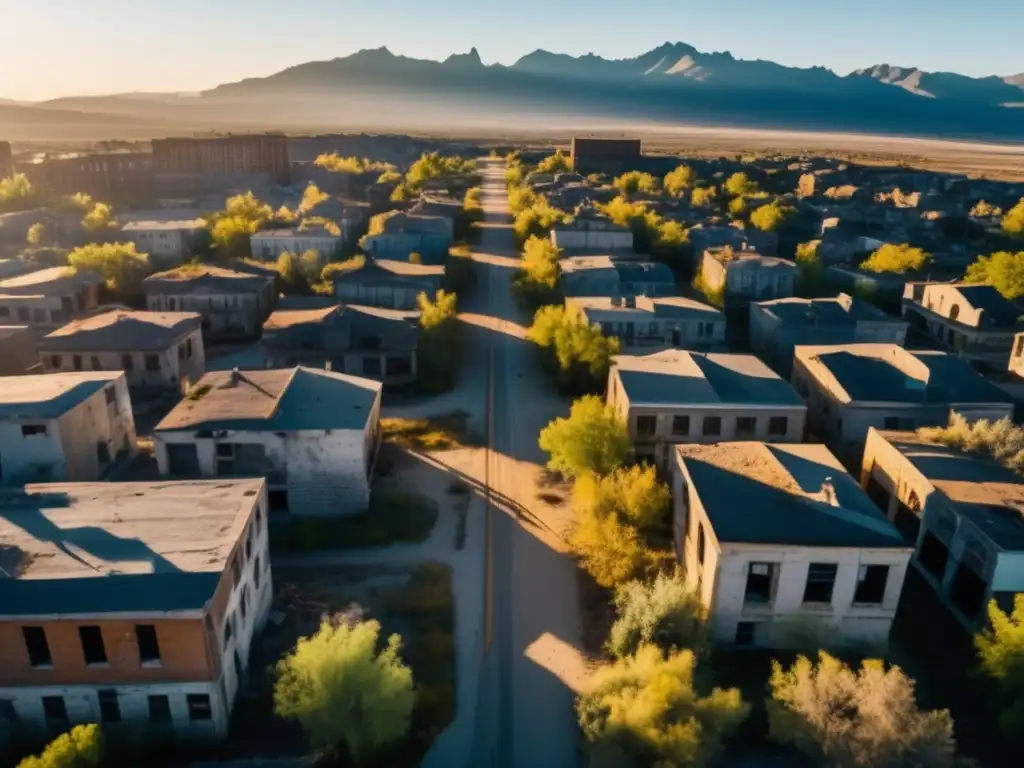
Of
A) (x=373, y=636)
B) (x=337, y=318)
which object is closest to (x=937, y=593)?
(x=373, y=636)

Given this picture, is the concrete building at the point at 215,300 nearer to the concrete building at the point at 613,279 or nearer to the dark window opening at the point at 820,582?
the concrete building at the point at 613,279

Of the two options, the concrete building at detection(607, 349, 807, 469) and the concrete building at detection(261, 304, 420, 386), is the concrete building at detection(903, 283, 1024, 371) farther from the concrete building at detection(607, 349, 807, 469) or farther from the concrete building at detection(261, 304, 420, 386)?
the concrete building at detection(261, 304, 420, 386)

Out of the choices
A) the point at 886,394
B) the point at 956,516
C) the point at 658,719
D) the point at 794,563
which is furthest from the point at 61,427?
the point at 886,394

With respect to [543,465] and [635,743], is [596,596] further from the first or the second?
[543,465]

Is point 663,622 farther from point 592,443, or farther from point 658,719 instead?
point 592,443

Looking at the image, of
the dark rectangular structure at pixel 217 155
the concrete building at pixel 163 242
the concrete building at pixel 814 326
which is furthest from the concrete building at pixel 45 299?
the dark rectangular structure at pixel 217 155

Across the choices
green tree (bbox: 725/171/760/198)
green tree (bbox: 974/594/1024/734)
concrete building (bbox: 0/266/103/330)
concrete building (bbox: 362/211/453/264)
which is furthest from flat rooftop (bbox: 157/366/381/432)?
green tree (bbox: 725/171/760/198)
